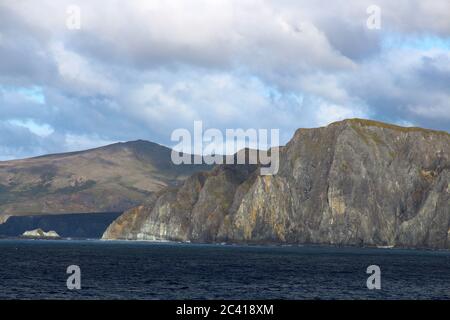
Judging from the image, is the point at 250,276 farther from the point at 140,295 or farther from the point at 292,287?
the point at 140,295

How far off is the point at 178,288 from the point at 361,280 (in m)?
31.6

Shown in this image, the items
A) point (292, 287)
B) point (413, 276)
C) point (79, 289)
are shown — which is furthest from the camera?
point (413, 276)

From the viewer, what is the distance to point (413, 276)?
378 ft

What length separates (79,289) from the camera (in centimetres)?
8375

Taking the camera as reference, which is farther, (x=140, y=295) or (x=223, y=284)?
(x=223, y=284)
